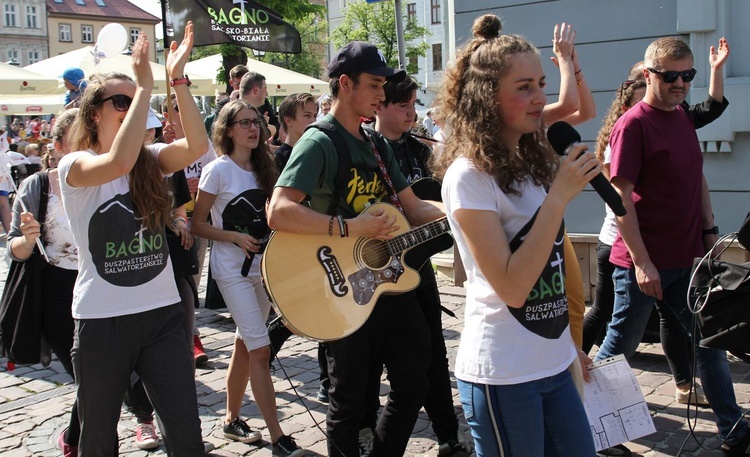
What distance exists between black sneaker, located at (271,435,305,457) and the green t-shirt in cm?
152

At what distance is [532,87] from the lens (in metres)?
2.52

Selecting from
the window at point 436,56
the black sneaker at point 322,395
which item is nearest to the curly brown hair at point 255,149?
the black sneaker at point 322,395

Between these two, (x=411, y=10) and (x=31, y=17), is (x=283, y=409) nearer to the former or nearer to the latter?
(x=411, y=10)

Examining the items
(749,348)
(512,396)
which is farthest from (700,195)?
(512,396)

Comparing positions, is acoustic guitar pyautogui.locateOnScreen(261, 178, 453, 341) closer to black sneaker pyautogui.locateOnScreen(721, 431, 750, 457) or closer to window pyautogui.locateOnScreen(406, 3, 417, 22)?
black sneaker pyautogui.locateOnScreen(721, 431, 750, 457)

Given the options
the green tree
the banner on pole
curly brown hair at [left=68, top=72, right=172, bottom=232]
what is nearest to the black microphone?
curly brown hair at [left=68, top=72, right=172, bottom=232]

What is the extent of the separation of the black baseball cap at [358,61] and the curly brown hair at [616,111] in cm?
186

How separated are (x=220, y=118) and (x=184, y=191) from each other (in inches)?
25.5

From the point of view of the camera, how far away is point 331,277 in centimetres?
347

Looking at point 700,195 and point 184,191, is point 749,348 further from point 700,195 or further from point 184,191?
point 184,191

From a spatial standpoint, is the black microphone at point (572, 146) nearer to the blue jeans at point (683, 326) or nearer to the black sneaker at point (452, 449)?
the blue jeans at point (683, 326)

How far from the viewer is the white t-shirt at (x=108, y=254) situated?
323cm

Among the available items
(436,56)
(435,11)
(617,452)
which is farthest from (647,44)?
(435,11)

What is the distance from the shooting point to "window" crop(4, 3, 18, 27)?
3044 inches
